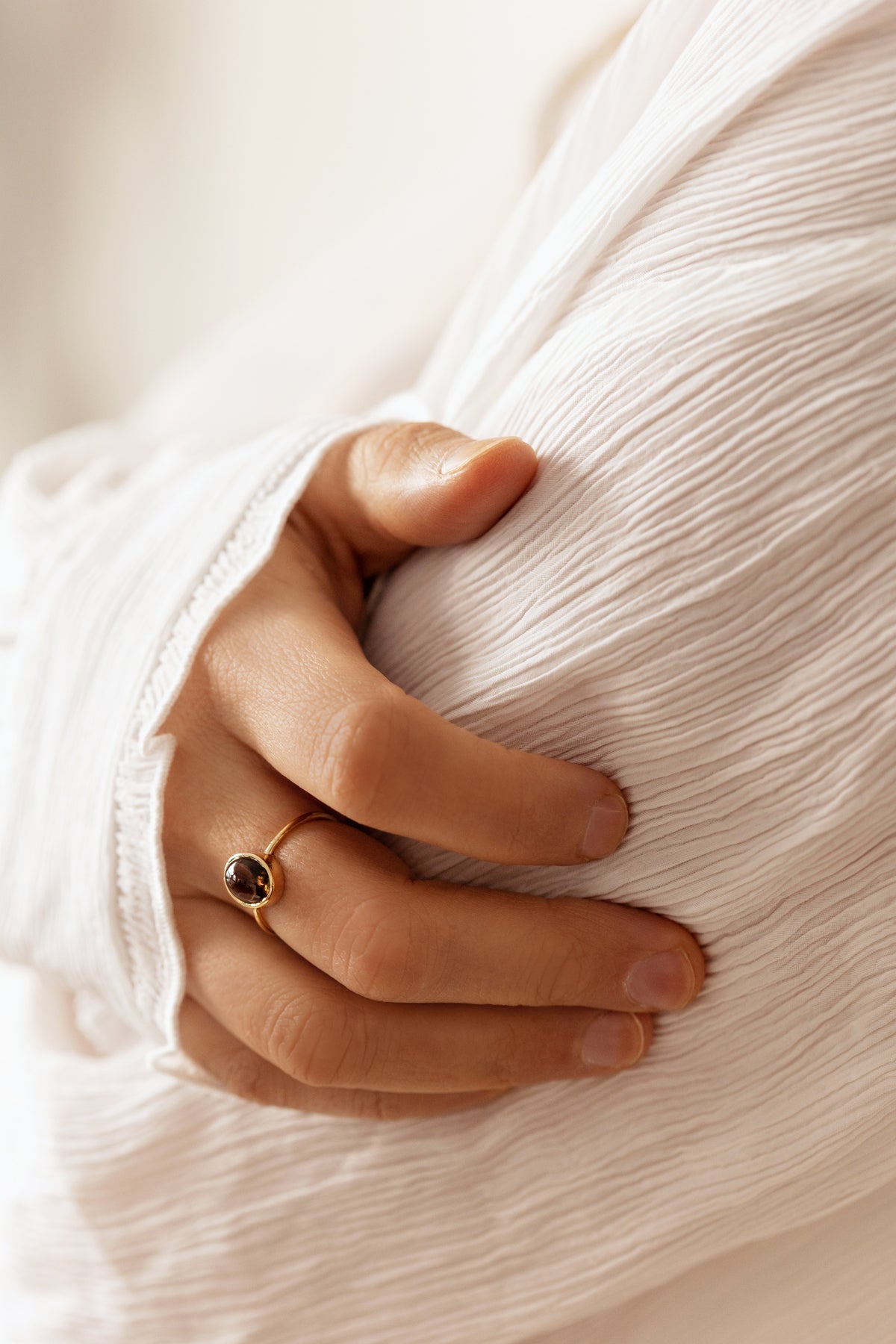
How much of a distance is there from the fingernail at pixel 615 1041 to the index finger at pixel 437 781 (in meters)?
0.07

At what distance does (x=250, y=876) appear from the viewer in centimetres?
44

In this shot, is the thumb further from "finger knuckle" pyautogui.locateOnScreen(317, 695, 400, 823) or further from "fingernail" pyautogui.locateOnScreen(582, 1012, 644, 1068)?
"fingernail" pyautogui.locateOnScreen(582, 1012, 644, 1068)

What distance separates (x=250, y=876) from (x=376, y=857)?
0.18 ft

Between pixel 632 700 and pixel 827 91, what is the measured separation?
217 mm

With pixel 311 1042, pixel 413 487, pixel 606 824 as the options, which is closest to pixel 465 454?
pixel 413 487

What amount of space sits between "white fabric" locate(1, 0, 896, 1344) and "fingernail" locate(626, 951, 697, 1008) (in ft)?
0.05

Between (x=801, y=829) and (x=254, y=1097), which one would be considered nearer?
(x=801, y=829)

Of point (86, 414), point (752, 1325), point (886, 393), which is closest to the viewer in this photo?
point (886, 393)

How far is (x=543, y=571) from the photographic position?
1.30 ft

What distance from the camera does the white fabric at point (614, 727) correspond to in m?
0.34

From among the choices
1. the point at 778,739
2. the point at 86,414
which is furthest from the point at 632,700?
the point at 86,414

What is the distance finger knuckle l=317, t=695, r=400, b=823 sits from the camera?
40 centimetres

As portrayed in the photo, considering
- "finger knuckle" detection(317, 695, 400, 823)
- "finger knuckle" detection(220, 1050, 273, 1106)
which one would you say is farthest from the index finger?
"finger knuckle" detection(220, 1050, 273, 1106)

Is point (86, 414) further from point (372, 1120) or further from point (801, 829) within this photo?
point (801, 829)
